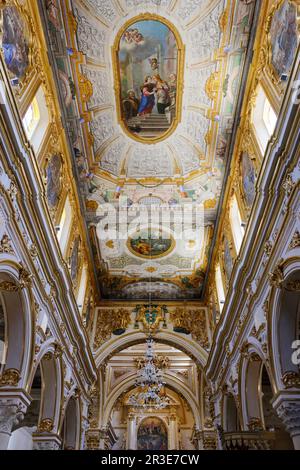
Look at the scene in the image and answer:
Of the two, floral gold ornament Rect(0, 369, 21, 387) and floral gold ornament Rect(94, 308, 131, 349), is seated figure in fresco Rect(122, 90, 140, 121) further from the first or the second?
floral gold ornament Rect(94, 308, 131, 349)

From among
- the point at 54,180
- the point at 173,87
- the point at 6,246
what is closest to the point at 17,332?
the point at 6,246

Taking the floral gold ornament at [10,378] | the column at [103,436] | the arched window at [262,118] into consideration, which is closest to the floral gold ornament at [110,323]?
the column at [103,436]

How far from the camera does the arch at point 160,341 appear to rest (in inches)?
720

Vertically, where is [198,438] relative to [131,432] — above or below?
below

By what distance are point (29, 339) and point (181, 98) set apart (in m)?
8.43

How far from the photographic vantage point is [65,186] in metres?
12.8

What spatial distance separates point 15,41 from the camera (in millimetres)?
8289

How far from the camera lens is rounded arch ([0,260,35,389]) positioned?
859 cm

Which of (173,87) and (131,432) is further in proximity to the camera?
(131,432)

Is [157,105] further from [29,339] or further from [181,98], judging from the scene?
[29,339]

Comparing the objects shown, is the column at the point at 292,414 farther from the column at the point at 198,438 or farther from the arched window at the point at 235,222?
the column at the point at 198,438

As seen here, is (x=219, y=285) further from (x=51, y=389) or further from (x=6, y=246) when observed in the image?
(x=6, y=246)

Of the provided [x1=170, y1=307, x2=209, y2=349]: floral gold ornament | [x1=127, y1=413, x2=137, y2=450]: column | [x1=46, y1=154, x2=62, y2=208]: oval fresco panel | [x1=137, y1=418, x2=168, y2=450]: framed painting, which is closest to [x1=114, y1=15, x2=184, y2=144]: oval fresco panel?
[x1=46, y1=154, x2=62, y2=208]: oval fresco panel

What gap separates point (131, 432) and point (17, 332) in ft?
68.6
